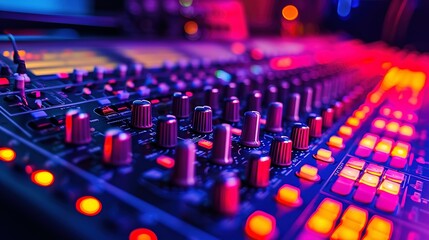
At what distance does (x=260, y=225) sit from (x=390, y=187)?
294mm

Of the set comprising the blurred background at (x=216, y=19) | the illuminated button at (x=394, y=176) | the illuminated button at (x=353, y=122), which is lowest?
the illuminated button at (x=394, y=176)

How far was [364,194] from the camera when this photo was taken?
0.62 metres

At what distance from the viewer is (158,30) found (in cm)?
172

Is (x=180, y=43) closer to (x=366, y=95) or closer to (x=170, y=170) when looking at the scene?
(x=366, y=95)

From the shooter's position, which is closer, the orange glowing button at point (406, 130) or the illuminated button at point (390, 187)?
the illuminated button at point (390, 187)

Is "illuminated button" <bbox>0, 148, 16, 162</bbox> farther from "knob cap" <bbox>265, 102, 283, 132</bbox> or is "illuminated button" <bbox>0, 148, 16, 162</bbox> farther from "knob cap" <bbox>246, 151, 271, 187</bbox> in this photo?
"knob cap" <bbox>265, 102, 283, 132</bbox>

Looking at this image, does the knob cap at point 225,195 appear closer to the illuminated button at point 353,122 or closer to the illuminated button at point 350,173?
the illuminated button at point 350,173

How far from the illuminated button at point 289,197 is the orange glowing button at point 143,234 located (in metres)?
0.20

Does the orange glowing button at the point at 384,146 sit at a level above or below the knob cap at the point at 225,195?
below

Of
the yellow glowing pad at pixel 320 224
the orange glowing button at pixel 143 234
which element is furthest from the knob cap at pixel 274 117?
the orange glowing button at pixel 143 234

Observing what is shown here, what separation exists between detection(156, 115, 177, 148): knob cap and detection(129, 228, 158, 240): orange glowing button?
0.72 ft

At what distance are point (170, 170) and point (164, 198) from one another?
0.25 feet

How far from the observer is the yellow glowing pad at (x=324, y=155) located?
2.47ft

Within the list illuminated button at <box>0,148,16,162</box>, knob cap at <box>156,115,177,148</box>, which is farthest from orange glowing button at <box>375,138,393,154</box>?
illuminated button at <box>0,148,16,162</box>
